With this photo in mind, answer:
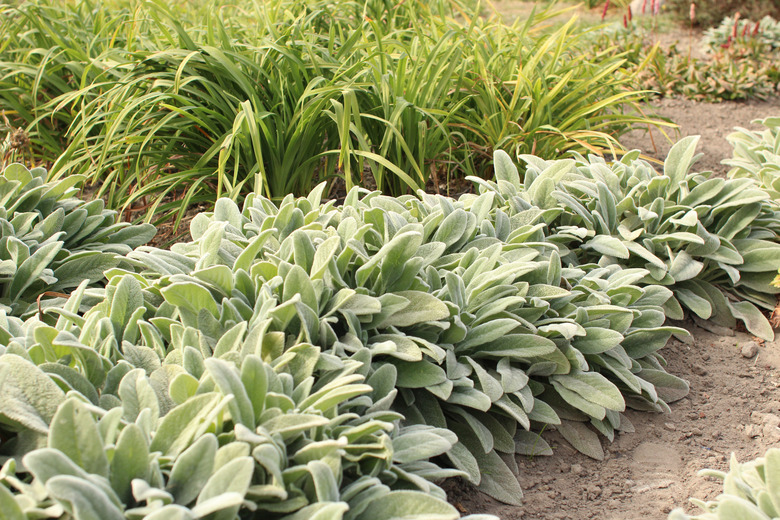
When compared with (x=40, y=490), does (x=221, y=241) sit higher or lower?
higher

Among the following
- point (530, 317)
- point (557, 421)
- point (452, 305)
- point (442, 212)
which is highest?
point (442, 212)

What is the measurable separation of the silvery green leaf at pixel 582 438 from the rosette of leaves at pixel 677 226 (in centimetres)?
74

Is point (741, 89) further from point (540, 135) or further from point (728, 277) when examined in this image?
point (728, 277)

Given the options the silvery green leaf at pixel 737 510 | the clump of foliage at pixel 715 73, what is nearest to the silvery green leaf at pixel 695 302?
the silvery green leaf at pixel 737 510

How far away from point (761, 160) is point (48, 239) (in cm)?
343

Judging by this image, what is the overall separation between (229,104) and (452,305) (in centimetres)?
167

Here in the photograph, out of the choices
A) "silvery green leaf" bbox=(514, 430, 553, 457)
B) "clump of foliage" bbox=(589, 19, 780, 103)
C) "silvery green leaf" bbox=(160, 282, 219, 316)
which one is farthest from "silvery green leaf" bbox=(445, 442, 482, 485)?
"clump of foliage" bbox=(589, 19, 780, 103)

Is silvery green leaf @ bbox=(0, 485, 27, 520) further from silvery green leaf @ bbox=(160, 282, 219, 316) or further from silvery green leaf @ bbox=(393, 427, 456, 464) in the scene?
silvery green leaf @ bbox=(393, 427, 456, 464)

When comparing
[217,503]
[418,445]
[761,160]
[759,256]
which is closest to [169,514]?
[217,503]

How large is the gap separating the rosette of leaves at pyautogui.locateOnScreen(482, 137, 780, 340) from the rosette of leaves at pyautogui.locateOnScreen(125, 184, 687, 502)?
28 centimetres

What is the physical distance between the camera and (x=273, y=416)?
137cm

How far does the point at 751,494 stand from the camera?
148 cm

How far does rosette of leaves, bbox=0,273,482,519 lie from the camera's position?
1169 mm

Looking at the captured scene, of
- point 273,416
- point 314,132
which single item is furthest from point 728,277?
point 273,416
